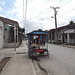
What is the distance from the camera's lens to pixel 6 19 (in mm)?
20672

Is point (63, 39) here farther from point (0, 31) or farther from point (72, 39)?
point (0, 31)

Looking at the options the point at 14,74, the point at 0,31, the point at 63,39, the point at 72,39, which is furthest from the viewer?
the point at 63,39

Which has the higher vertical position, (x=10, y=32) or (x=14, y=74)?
(x=10, y=32)

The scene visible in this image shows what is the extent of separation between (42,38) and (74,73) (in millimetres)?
6758

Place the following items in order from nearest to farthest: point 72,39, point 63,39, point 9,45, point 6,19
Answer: point 9,45, point 6,19, point 72,39, point 63,39

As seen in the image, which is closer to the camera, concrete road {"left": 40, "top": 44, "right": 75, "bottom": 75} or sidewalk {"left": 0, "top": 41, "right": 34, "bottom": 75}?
sidewalk {"left": 0, "top": 41, "right": 34, "bottom": 75}

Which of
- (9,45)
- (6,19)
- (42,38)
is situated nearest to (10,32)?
(6,19)

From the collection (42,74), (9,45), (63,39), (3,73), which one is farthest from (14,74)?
(63,39)

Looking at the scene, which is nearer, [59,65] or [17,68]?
[17,68]

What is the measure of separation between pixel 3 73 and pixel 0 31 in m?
11.8

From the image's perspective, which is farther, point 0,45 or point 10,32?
point 10,32

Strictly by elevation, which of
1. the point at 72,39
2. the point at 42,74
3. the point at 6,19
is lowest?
the point at 42,74

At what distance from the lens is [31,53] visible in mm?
8867

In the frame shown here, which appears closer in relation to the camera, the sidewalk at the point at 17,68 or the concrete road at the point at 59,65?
the sidewalk at the point at 17,68
